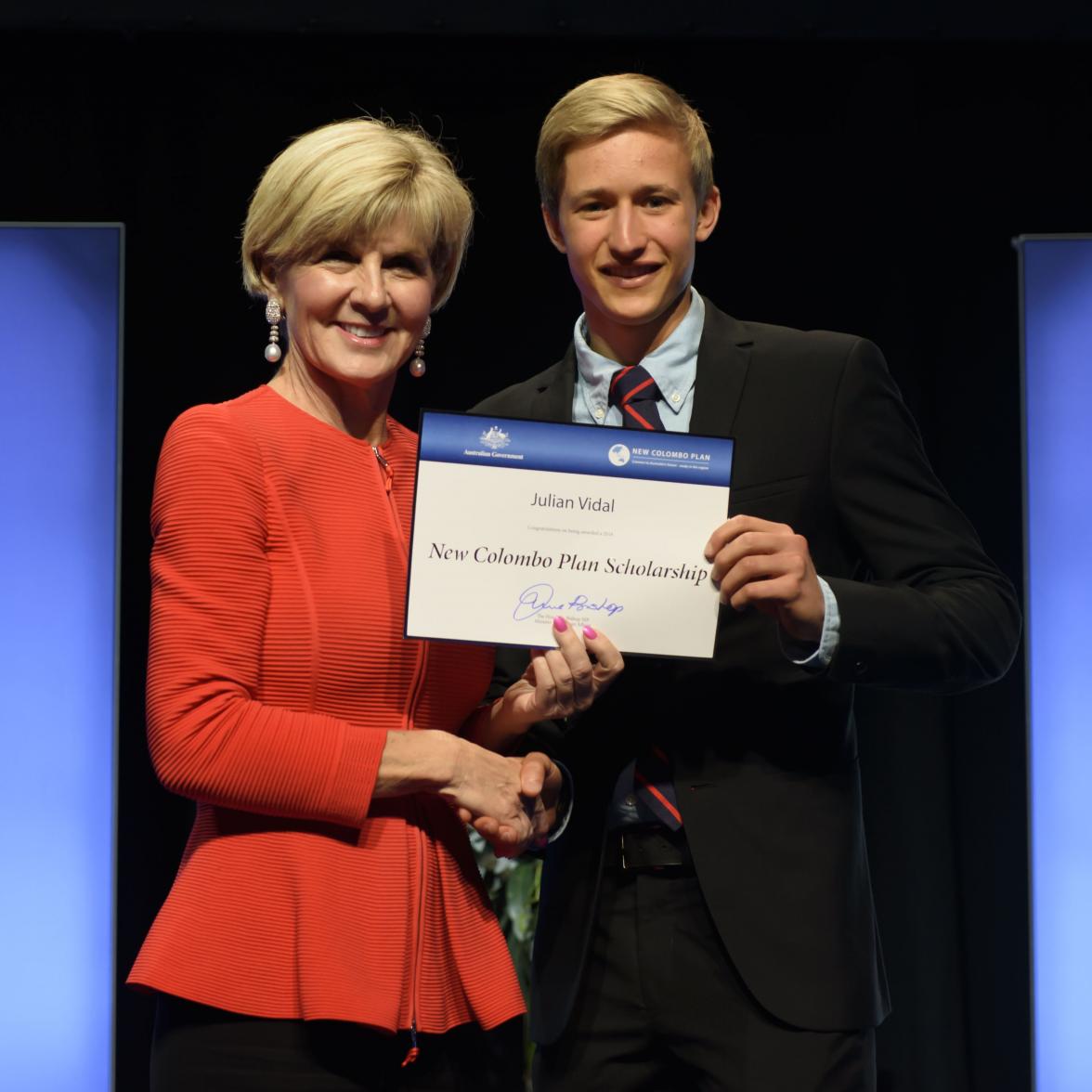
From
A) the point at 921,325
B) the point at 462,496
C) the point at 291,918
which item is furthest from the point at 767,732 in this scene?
the point at 921,325

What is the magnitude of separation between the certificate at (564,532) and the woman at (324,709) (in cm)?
6

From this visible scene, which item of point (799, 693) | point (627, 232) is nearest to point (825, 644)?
point (799, 693)

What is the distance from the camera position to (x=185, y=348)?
12.3 ft

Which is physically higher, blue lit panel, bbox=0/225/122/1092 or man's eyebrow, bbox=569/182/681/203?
man's eyebrow, bbox=569/182/681/203

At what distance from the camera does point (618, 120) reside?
1.95 m

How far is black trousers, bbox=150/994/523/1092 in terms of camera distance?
1485 mm

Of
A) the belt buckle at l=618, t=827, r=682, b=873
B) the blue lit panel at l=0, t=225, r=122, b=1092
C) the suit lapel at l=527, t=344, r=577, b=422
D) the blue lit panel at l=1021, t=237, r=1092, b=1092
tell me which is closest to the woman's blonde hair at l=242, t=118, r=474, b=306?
the suit lapel at l=527, t=344, r=577, b=422

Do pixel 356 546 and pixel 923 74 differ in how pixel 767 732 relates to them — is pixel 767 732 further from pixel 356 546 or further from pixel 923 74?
pixel 923 74

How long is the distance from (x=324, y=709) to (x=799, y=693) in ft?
1.94

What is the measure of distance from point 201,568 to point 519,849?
0.50 metres

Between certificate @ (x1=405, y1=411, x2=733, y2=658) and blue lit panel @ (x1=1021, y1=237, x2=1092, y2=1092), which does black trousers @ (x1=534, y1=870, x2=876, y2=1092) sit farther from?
blue lit panel @ (x1=1021, y1=237, x2=1092, y2=1092)

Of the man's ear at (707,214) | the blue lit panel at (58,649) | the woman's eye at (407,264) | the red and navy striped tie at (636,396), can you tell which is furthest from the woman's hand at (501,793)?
the blue lit panel at (58,649)

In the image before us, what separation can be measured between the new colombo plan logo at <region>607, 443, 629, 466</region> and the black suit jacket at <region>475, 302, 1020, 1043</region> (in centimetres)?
23

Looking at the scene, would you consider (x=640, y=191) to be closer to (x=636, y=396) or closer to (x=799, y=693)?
(x=636, y=396)
